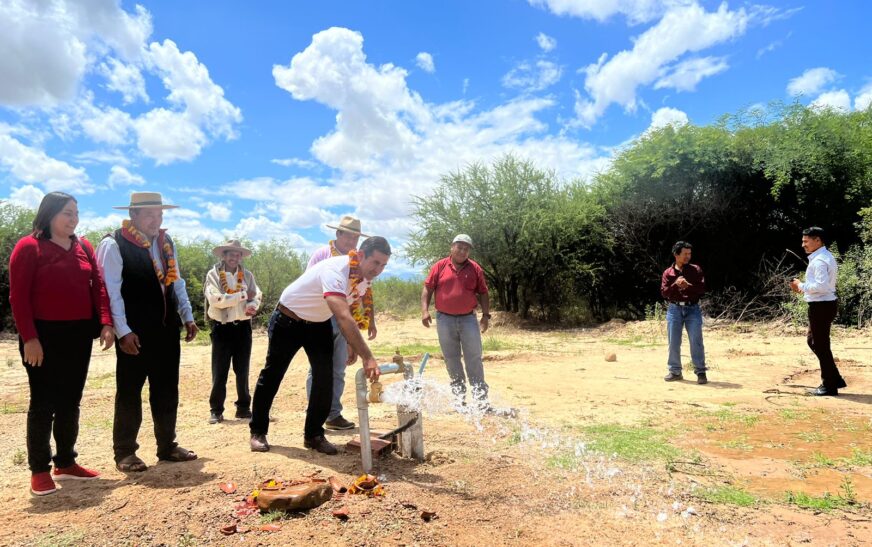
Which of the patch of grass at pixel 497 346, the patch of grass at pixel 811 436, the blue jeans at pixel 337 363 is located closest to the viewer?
the patch of grass at pixel 811 436

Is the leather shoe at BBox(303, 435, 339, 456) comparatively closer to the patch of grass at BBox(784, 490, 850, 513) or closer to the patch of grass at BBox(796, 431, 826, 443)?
the patch of grass at BBox(784, 490, 850, 513)

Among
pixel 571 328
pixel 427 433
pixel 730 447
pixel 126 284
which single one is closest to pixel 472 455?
pixel 427 433

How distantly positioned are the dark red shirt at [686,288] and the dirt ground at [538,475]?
1174 millimetres

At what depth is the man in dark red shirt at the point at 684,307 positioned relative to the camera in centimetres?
750

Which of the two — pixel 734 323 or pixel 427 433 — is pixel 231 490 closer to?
pixel 427 433

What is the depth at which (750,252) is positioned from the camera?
15.8 m

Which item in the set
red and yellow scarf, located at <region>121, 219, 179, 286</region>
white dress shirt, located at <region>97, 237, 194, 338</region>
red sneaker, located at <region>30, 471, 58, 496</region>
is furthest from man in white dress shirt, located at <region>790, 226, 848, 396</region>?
red sneaker, located at <region>30, 471, 58, 496</region>

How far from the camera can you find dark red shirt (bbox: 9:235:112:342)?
139 inches

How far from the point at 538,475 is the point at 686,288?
4.65 meters

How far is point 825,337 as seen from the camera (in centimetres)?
641

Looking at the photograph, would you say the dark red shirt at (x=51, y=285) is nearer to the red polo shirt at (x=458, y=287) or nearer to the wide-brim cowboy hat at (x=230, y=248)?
the wide-brim cowboy hat at (x=230, y=248)

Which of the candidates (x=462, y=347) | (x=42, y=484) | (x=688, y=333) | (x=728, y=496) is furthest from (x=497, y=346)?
(x=42, y=484)

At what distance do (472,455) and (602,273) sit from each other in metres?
13.7

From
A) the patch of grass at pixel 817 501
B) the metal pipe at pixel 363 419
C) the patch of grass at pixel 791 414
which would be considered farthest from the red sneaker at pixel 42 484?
the patch of grass at pixel 791 414
